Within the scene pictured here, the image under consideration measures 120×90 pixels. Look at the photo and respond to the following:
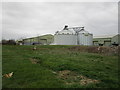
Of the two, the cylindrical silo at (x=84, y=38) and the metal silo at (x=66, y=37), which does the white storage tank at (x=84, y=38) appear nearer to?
the cylindrical silo at (x=84, y=38)

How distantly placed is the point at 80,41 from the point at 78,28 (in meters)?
5.77

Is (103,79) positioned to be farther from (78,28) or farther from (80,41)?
(78,28)

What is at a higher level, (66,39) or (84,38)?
(84,38)

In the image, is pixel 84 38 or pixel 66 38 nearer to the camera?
pixel 66 38

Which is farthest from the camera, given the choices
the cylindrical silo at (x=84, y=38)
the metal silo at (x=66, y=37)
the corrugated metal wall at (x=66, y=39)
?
the cylindrical silo at (x=84, y=38)

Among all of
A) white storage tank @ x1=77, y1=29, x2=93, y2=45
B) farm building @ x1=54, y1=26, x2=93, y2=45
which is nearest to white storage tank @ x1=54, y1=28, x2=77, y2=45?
farm building @ x1=54, y1=26, x2=93, y2=45

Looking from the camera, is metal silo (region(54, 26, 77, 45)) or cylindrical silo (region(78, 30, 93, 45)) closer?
metal silo (region(54, 26, 77, 45))

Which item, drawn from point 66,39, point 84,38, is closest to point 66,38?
point 66,39

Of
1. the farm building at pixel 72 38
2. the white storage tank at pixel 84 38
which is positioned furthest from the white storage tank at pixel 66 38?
the white storage tank at pixel 84 38

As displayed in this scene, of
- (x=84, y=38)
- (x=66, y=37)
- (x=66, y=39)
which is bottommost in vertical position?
(x=66, y=39)

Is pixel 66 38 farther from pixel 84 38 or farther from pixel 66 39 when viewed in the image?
pixel 84 38

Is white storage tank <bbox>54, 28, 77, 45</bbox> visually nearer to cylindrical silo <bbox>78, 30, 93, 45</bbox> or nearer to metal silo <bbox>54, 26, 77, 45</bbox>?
metal silo <bbox>54, 26, 77, 45</bbox>

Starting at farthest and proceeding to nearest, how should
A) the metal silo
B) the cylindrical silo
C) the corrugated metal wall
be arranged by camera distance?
the cylindrical silo
the corrugated metal wall
the metal silo

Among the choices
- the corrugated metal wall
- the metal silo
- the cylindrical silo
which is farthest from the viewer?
the cylindrical silo
